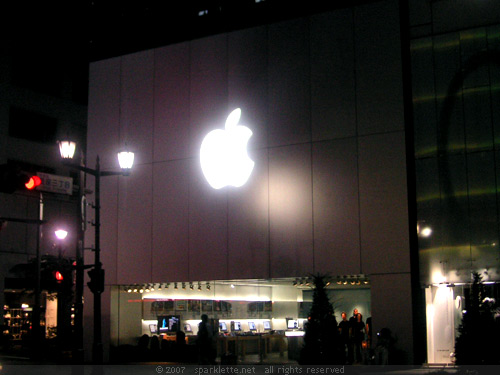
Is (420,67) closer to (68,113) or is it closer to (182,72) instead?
(182,72)

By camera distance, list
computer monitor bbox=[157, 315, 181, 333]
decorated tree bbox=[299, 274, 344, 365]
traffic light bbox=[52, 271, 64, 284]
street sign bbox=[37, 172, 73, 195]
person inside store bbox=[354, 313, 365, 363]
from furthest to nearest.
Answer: computer monitor bbox=[157, 315, 181, 333], person inside store bbox=[354, 313, 365, 363], traffic light bbox=[52, 271, 64, 284], street sign bbox=[37, 172, 73, 195], decorated tree bbox=[299, 274, 344, 365]


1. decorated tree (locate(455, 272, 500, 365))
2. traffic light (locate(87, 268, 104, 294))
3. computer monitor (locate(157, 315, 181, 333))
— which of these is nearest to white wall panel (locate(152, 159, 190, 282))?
computer monitor (locate(157, 315, 181, 333))

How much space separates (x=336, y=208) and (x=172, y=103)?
794 cm

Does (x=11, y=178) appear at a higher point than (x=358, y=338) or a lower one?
higher

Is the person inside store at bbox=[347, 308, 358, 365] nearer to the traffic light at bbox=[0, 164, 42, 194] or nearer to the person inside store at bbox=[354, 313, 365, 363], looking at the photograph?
the person inside store at bbox=[354, 313, 365, 363]

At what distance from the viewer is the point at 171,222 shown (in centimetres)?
2597

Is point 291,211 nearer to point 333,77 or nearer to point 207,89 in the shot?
point 333,77

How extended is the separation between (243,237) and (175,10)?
693 inches

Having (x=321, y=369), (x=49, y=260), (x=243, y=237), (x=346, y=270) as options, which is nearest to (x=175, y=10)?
(x=49, y=260)

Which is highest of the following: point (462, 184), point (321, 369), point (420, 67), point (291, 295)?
point (420, 67)

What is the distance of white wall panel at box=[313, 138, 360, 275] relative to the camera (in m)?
22.6

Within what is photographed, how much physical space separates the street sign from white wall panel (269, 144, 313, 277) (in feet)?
24.6

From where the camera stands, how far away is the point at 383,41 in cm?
2273

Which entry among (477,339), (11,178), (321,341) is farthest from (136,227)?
(477,339)
